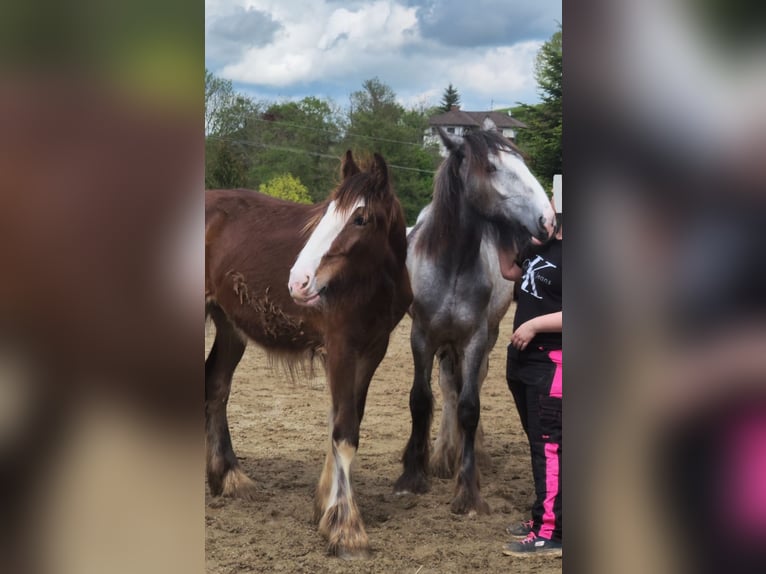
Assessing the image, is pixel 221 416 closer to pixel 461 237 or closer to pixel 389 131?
pixel 461 237

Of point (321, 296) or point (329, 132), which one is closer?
point (321, 296)

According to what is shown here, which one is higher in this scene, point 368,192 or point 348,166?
point 348,166

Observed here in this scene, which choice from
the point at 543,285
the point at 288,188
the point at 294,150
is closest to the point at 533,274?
the point at 543,285

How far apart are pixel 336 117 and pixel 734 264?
360cm

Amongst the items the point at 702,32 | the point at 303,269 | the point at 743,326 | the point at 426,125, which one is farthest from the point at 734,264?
the point at 426,125

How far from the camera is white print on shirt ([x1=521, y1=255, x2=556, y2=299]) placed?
333cm

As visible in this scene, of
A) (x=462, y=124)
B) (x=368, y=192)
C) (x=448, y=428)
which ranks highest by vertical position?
(x=462, y=124)

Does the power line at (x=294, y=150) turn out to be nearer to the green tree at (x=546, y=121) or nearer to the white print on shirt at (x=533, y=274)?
the green tree at (x=546, y=121)

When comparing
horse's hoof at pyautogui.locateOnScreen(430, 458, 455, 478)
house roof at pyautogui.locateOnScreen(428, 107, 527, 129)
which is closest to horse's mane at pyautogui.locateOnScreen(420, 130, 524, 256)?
house roof at pyautogui.locateOnScreen(428, 107, 527, 129)

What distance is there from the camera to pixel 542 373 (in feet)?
11.1

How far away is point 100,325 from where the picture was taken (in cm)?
113

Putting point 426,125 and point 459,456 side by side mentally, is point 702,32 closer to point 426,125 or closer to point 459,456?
point 426,125

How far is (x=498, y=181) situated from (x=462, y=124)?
503 millimetres

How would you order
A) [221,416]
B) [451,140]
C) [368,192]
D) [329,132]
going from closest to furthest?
[368,192], [451,140], [221,416], [329,132]
